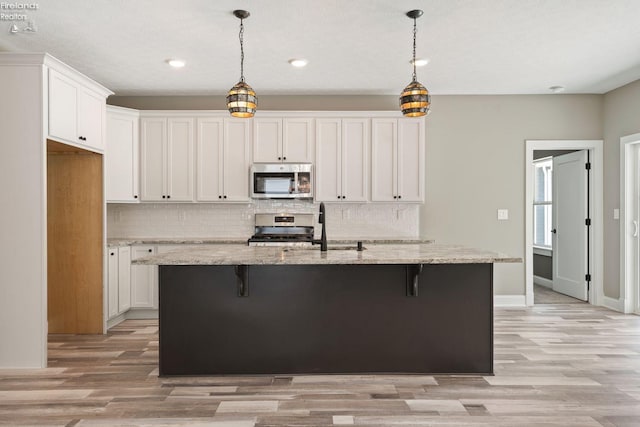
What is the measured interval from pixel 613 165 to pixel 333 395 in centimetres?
474

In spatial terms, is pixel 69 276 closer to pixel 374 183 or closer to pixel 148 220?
pixel 148 220

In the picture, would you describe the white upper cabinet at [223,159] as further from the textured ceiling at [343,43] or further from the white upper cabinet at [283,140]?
the textured ceiling at [343,43]

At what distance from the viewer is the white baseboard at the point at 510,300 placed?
546cm

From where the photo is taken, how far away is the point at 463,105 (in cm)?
554

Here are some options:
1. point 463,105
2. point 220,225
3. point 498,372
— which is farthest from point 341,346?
point 463,105

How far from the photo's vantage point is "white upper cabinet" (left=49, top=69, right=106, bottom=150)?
11.4ft

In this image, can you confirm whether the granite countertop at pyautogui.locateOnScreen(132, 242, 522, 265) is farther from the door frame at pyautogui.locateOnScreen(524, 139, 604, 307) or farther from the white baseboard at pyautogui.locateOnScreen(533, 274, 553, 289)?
the white baseboard at pyautogui.locateOnScreen(533, 274, 553, 289)

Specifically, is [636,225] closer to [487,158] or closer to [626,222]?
[626,222]

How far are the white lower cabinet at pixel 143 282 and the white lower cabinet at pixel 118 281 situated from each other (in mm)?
57

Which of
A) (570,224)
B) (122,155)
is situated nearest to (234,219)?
(122,155)

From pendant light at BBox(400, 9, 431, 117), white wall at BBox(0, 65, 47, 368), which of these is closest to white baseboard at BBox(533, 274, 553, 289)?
pendant light at BBox(400, 9, 431, 117)

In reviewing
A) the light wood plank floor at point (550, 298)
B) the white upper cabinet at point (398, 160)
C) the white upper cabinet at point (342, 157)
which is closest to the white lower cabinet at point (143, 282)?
the white upper cabinet at point (342, 157)

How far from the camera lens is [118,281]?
4.61 meters

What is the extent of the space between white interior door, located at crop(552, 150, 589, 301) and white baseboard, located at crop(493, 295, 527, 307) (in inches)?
38.9
